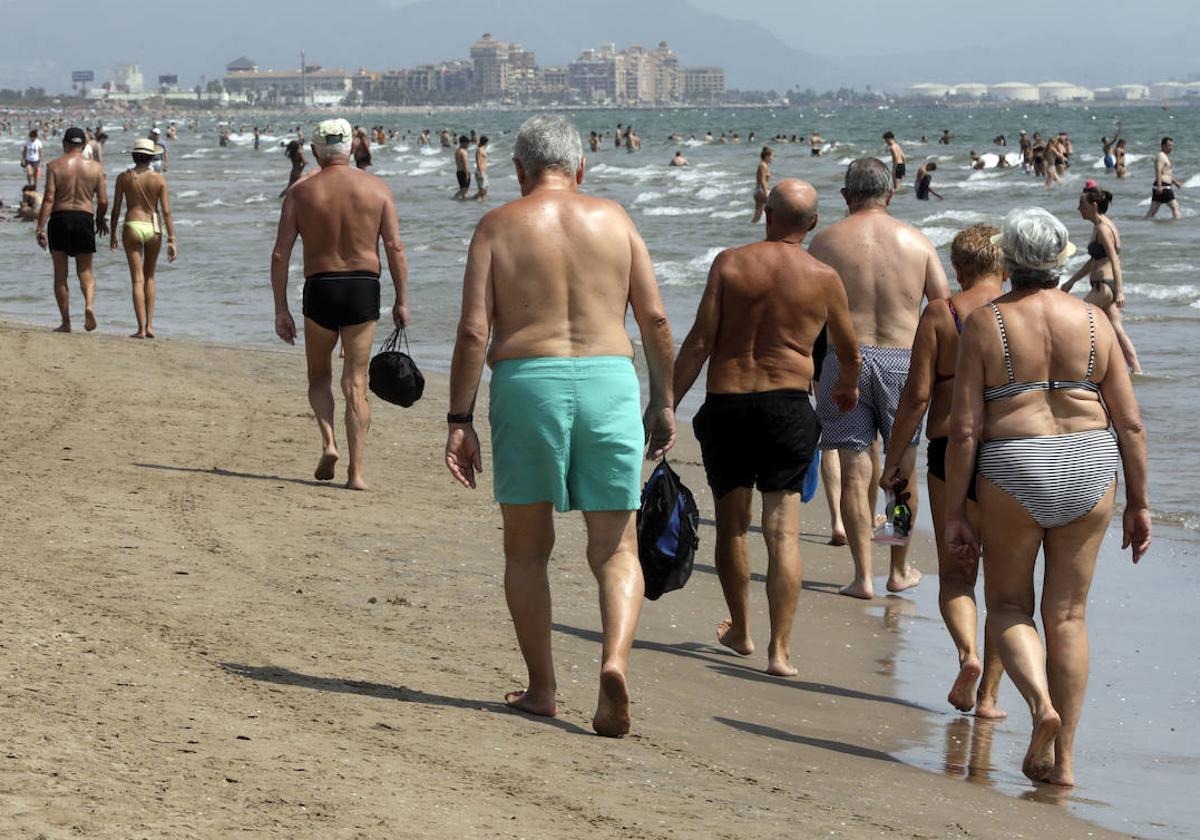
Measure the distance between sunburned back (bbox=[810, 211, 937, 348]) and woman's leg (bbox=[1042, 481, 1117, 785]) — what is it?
6.91 ft

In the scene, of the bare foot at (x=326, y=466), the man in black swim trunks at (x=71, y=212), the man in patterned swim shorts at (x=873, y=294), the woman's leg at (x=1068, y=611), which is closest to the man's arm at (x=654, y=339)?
the woman's leg at (x=1068, y=611)

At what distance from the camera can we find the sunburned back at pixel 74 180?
12.8 m

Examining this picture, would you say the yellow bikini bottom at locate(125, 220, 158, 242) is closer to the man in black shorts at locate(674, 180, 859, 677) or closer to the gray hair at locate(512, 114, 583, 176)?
the man in black shorts at locate(674, 180, 859, 677)

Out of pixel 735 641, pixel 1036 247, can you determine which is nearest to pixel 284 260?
pixel 735 641

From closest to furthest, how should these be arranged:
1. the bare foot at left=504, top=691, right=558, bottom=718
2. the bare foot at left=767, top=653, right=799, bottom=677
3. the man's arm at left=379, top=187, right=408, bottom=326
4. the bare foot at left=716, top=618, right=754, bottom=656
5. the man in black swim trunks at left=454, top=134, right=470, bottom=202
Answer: the bare foot at left=504, top=691, right=558, bottom=718 → the bare foot at left=767, top=653, right=799, bottom=677 → the bare foot at left=716, top=618, right=754, bottom=656 → the man's arm at left=379, top=187, right=408, bottom=326 → the man in black swim trunks at left=454, top=134, right=470, bottom=202

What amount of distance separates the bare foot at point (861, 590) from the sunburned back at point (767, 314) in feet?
4.84

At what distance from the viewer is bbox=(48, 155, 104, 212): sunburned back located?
41.9 feet

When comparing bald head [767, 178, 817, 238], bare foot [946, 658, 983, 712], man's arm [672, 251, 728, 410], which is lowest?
bare foot [946, 658, 983, 712]

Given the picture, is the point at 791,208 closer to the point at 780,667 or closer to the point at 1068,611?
the point at 780,667

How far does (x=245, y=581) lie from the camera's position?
229 inches

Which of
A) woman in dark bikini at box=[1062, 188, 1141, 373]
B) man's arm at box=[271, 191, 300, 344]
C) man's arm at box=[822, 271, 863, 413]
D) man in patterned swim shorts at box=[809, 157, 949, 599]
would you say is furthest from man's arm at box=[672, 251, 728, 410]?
woman in dark bikini at box=[1062, 188, 1141, 373]

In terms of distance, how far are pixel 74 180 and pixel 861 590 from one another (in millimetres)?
8098

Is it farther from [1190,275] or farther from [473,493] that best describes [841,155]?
[473,493]

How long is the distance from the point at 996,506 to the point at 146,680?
2184 millimetres
